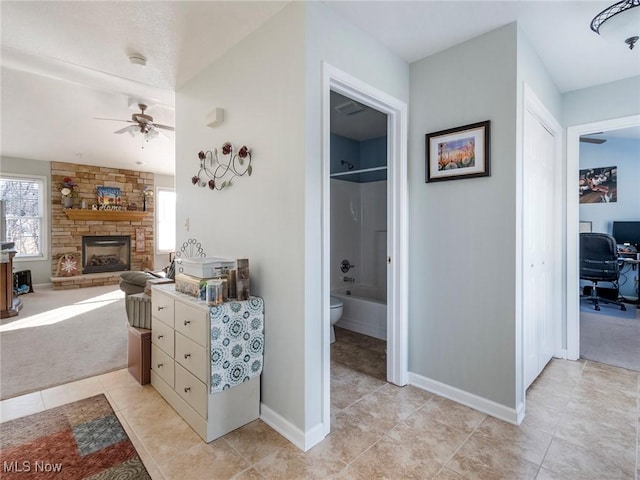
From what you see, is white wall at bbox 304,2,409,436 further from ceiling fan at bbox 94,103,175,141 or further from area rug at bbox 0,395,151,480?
ceiling fan at bbox 94,103,175,141

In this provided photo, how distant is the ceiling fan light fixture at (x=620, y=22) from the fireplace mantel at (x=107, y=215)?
7793 millimetres

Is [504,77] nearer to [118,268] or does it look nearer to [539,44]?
[539,44]

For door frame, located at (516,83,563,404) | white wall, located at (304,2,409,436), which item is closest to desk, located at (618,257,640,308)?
door frame, located at (516,83,563,404)

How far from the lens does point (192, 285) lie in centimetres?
205

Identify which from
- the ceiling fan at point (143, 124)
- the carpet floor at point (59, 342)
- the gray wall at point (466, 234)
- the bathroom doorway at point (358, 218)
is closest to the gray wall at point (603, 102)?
the gray wall at point (466, 234)

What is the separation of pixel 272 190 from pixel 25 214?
6786mm

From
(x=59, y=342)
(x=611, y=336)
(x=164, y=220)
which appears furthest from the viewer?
(x=164, y=220)

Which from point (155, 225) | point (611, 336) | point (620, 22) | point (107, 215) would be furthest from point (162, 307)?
point (155, 225)

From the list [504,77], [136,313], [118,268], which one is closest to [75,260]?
[118,268]

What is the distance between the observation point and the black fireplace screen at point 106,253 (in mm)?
6770

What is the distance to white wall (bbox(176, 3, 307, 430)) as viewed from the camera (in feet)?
5.91

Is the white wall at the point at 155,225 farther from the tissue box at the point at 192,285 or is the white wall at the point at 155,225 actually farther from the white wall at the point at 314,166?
the white wall at the point at 314,166

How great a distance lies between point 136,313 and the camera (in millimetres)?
2643

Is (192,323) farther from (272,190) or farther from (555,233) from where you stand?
(555,233)
